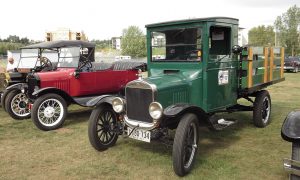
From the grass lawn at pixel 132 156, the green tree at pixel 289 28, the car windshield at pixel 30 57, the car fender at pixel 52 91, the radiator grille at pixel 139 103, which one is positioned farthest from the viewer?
the green tree at pixel 289 28

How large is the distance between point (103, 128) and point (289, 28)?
151 feet

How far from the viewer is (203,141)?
572 centimetres

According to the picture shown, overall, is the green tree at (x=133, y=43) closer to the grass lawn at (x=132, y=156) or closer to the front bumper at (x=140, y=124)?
the grass lawn at (x=132, y=156)

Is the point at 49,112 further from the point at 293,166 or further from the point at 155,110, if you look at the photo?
the point at 293,166

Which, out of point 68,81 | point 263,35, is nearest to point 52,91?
point 68,81

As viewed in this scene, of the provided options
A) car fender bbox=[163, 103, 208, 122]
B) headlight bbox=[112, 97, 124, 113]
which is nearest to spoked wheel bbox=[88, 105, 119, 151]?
headlight bbox=[112, 97, 124, 113]

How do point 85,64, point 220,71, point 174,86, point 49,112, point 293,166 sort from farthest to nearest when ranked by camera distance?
point 85,64
point 49,112
point 220,71
point 174,86
point 293,166

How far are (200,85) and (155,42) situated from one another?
48.7 inches

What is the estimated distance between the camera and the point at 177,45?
17.4 feet

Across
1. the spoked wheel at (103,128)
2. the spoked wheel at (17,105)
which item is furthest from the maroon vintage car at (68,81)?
the spoked wheel at (103,128)

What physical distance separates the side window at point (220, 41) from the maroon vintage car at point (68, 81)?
3.12 meters

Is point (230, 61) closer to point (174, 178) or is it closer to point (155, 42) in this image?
point (155, 42)

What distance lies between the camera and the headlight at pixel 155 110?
13.9ft

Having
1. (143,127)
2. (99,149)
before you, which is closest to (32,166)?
(99,149)
